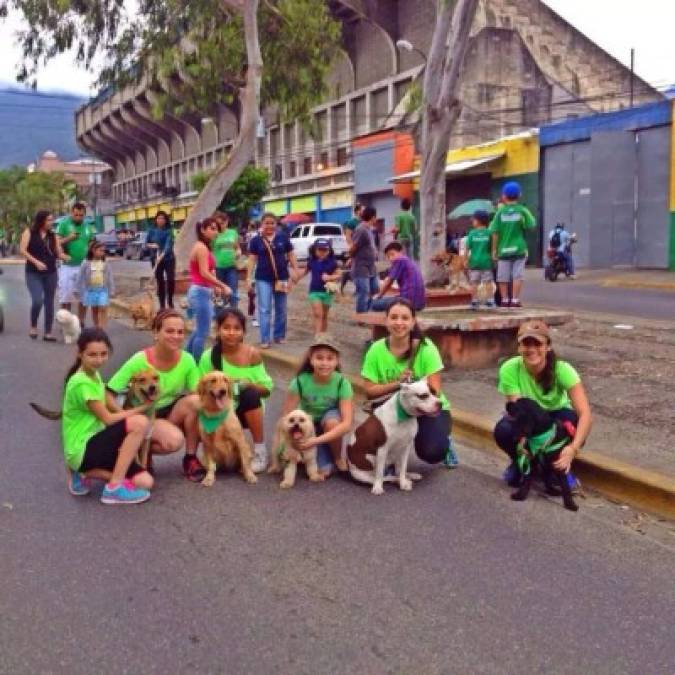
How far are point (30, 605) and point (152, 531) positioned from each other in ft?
3.29

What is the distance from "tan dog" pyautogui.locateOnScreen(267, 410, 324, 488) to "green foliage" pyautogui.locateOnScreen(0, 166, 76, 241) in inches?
3027

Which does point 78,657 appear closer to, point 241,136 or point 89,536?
point 89,536

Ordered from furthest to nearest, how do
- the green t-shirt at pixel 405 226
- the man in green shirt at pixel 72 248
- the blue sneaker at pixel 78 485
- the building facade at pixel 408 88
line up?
the building facade at pixel 408 88 → the green t-shirt at pixel 405 226 → the man in green shirt at pixel 72 248 → the blue sneaker at pixel 78 485

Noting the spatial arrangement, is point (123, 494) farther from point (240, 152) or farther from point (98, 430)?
point (240, 152)

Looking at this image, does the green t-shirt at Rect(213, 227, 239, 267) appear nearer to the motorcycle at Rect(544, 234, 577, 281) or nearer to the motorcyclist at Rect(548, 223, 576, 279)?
the motorcyclist at Rect(548, 223, 576, 279)

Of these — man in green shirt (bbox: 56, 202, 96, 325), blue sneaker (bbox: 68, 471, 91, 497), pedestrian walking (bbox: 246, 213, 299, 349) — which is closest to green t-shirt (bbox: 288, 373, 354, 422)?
blue sneaker (bbox: 68, 471, 91, 497)

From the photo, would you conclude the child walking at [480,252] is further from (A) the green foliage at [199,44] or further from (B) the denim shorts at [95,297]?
(A) the green foliage at [199,44]

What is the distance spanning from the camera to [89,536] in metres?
4.50

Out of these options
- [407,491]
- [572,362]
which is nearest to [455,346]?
[572,362]

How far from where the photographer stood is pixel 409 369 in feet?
18.7

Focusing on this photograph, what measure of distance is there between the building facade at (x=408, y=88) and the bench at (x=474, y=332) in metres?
20.5

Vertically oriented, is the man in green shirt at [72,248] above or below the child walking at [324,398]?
above

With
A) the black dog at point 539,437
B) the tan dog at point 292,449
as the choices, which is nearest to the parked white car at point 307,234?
the tan dog at point 292,449

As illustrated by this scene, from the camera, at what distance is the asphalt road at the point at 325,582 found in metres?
3.23
